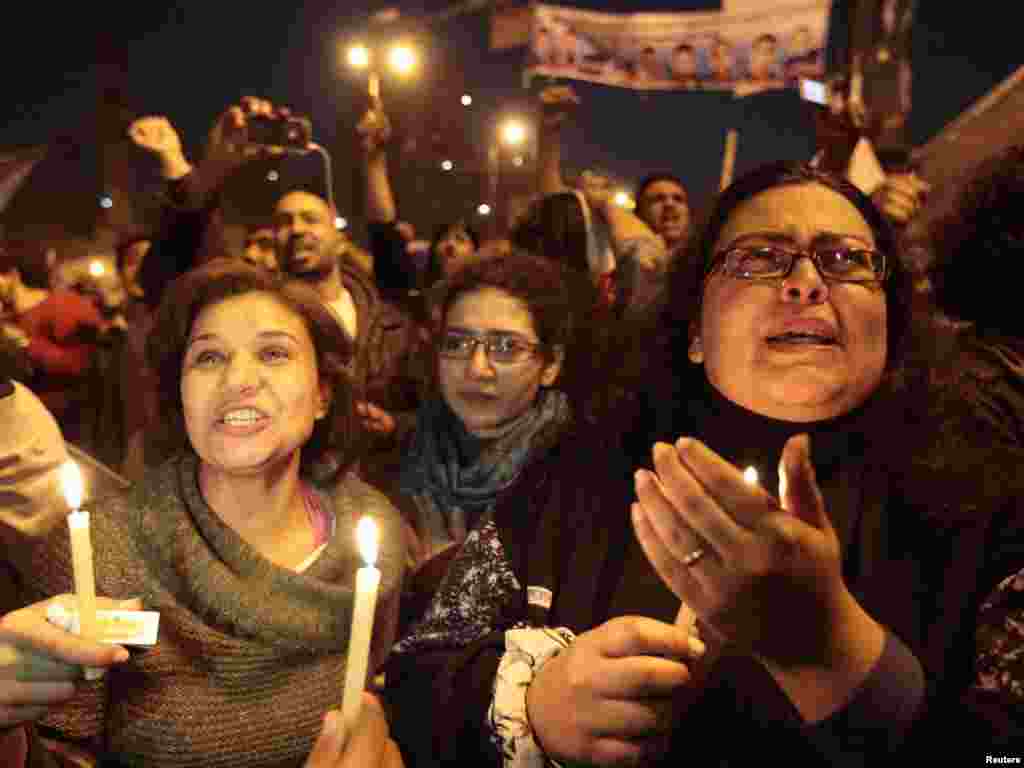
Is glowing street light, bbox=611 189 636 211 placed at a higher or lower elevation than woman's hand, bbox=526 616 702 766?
higher

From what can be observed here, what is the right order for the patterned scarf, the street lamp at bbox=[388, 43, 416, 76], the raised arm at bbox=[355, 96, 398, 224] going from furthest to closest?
the street lamp at bbox=[388, 43, 416, 76]
the raised arm at bbox=[355, 96, 398, 224]
the patterned scarf

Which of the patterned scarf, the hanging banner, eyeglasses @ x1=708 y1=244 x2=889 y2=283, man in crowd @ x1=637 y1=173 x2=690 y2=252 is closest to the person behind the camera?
eyeglasses @ x1=708 y1=244 x2=889 y2=283

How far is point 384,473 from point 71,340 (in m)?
3.34

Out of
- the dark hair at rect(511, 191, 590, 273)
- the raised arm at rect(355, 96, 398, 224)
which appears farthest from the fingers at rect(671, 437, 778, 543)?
the raised arm at rect(355, 96, 398, 224)

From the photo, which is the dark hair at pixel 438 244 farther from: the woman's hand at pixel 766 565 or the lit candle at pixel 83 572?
the woman's hand at pixel 766 565

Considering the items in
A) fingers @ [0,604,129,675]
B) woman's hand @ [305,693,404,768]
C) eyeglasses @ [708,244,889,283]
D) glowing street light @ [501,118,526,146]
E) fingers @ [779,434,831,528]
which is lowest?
woman's hand @ [305,693,404,768]

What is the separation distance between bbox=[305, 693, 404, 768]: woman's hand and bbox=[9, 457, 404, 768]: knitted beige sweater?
710 mm

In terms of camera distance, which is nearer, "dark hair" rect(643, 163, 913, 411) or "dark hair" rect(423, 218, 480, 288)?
"dark hair" rect(643, 163, 913, 411)

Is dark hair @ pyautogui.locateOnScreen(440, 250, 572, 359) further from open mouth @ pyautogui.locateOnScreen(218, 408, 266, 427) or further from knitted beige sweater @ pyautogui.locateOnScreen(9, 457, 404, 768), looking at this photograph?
knitted beige sweater @ pyautogui.locateOnScreen(9, 457, 404, 768)

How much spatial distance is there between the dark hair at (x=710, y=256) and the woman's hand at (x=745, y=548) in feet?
2.62

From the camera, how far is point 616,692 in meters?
1.13

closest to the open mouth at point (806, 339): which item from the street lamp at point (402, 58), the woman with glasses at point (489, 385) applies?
the woman with glasses at point (489, 385)

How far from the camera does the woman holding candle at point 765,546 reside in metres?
1.03

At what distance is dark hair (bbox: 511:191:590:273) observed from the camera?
4.25 meters
